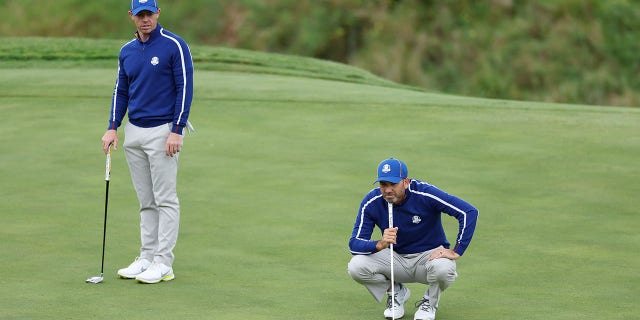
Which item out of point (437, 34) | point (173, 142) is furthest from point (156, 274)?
point (437, 34)

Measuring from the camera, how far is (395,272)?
288 inches

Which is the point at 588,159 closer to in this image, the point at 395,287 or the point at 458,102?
the point at 458,102

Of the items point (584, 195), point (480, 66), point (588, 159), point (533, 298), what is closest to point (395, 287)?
point (533, 298)

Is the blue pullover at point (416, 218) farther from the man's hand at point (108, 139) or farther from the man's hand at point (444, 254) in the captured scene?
the man's hand at point (108, 139)

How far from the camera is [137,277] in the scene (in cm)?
794

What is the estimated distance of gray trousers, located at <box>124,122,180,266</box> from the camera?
809 centimetres

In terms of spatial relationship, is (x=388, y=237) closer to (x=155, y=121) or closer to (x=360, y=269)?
(x=360, y=269)

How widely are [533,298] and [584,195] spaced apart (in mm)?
3244

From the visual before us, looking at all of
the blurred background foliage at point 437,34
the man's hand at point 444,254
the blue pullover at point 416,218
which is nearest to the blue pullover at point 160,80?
the blue pullover at point 416,218

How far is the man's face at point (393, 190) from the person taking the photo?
6.94 meters

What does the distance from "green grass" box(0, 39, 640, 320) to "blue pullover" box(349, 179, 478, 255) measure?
0.40 m

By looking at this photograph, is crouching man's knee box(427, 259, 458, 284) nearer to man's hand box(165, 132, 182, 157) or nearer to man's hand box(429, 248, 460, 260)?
man's hand box(429, 248, 460, 260)

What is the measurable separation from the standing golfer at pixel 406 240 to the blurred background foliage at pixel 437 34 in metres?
31.3

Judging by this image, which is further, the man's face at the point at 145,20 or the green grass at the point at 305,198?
the man's face at the point at 145,20
